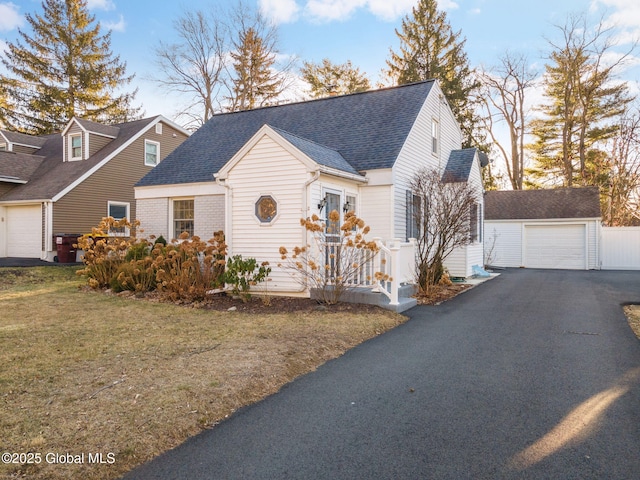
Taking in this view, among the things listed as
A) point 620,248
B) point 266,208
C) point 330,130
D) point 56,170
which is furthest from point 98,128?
point 620,248

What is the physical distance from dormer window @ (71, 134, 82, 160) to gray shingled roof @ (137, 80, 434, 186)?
7.02 metres

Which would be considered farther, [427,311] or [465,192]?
[465,192]

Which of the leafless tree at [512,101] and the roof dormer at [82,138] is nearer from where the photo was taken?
the roof dormer at [82,138]

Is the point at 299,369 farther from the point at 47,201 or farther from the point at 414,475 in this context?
the point at 47,201

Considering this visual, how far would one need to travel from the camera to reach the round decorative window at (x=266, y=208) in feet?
31.2

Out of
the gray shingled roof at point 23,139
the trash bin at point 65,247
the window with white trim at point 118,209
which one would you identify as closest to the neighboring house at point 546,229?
the window with white trim at point 118,209

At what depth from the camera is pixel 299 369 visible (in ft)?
16.3

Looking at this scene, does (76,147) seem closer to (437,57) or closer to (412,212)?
(412,212)

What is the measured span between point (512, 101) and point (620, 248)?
13.3m

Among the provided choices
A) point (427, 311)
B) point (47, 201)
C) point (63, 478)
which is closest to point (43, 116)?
point (47, 201)

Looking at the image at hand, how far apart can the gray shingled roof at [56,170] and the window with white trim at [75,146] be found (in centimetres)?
40

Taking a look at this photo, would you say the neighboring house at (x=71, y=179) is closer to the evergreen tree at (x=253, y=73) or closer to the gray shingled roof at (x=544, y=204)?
the evergreen tree at (x=253, y=73)

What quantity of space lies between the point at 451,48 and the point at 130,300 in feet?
88.5

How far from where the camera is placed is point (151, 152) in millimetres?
21125
